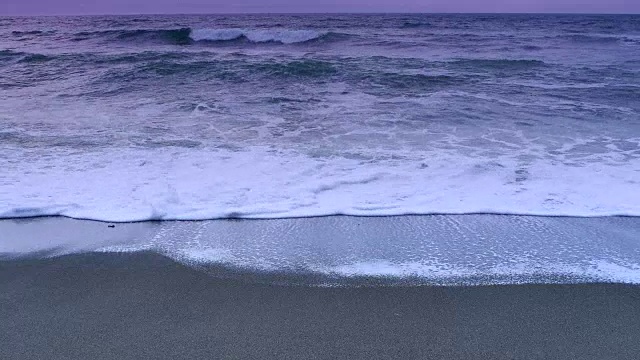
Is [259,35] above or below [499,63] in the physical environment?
above

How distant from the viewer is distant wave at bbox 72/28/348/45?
26.8 m

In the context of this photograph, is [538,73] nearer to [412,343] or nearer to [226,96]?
[226,96]

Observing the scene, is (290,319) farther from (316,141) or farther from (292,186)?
(316,141)

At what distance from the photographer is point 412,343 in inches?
107

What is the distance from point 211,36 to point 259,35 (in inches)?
115

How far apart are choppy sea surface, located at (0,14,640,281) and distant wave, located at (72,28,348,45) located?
11174mm

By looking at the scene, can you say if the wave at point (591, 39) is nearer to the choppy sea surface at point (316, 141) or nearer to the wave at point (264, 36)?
the choppy sea surface at point (316, 141)

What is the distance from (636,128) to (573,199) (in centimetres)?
429

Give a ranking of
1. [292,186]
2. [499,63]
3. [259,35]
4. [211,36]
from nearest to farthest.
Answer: [292,186] → [499,63] → [259,35] → [211,36]

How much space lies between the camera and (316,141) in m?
7.07

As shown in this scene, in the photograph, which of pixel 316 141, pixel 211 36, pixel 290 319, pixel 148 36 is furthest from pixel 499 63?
pixel 148 36

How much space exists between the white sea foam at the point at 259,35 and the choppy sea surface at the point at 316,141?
11.7 m

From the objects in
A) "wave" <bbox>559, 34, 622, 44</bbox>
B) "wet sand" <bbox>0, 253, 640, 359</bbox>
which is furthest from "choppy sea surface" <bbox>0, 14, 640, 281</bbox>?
"wave" <bbox>559, 34, 622, 44</bbox>

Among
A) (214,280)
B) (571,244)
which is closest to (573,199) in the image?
(571,244)
